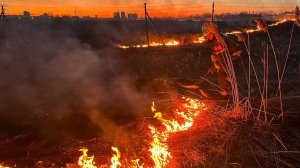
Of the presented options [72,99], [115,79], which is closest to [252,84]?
[115,79]

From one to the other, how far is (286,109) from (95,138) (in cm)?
333

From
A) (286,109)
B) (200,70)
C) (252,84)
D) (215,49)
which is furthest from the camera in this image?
(200,70)

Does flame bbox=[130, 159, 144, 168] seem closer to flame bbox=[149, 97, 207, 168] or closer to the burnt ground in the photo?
flame bbox=[149, 97, 207, 168]

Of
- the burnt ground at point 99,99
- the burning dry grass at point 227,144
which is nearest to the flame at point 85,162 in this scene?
the burnt ground at point 99,99

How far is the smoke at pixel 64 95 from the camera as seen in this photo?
6.98 meters

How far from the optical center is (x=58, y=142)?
245 inches

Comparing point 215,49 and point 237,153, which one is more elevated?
point 215,49

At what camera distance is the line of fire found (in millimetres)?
5004

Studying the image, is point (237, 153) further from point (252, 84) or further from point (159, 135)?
point (252, 84)

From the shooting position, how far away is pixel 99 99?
900 centimetres

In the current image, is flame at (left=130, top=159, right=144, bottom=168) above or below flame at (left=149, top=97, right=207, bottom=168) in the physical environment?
below

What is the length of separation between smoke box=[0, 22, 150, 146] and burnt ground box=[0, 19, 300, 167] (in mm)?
20

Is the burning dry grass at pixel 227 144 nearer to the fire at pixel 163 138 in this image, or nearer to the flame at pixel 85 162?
the fire at pixel 163 138

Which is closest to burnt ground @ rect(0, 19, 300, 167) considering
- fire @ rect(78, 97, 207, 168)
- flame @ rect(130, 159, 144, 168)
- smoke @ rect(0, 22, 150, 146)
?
smoke @ rect(0, 22, 150, 146)
